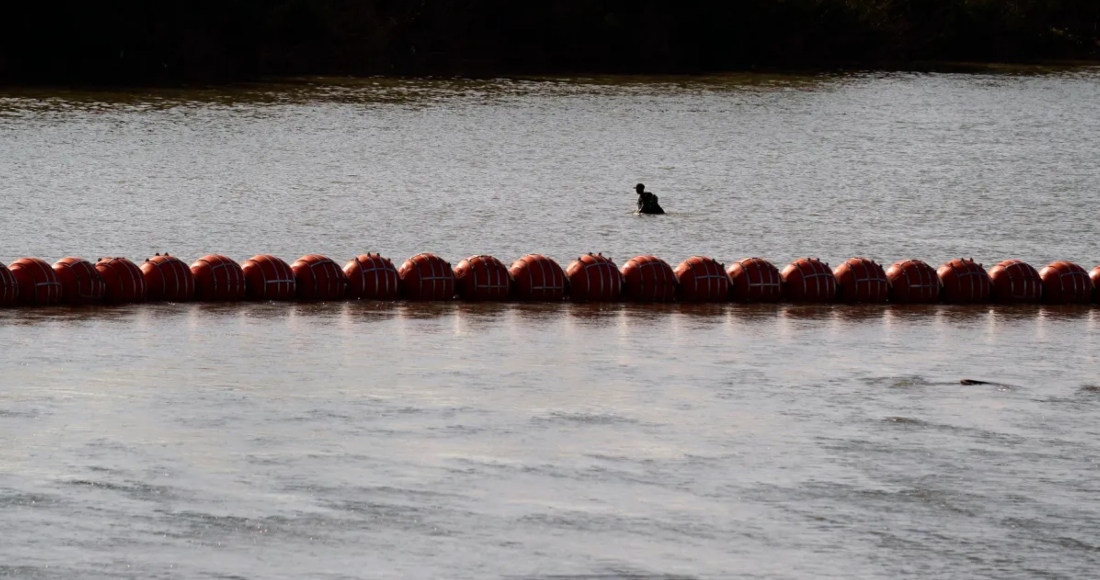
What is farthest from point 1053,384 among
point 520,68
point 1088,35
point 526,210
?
point 1088,35

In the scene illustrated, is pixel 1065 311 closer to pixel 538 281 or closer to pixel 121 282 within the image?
pixel 538 281

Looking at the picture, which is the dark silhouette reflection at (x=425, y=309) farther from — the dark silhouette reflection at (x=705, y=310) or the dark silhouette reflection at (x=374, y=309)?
the dark silhouette reflection at (x=705, y=310)

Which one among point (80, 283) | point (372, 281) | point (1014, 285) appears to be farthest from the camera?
point (1014, 285)

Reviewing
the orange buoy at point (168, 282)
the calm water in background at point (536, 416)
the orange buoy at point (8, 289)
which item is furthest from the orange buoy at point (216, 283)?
the orange buoy at point (8, 289)

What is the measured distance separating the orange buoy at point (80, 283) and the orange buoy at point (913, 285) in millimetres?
17572

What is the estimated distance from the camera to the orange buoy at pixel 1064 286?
129 ft

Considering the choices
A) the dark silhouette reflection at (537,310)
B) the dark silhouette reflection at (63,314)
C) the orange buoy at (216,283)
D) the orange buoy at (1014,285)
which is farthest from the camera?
the orange buoy at (1014,285)

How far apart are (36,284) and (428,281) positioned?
327 inches

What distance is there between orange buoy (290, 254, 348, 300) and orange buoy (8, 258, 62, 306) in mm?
5122

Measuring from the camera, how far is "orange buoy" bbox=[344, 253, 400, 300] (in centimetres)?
3728

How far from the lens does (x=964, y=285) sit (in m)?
38.8

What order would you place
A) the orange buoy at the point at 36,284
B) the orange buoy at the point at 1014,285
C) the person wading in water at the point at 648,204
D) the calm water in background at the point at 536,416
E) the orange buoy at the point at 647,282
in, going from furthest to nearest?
the person wading in water at the point at 648,204, the orange buoy at the point at 1014,285, the orange buoy at the point at 647,282, the orange buoy at the point at 36,284, the calm water in background at the point at 536,416

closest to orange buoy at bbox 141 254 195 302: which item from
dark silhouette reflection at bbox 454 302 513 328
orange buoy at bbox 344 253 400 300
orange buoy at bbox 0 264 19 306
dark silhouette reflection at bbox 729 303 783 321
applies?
orange buoy at bbox 0 264 19 306

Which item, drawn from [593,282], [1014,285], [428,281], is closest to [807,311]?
[593,282]
